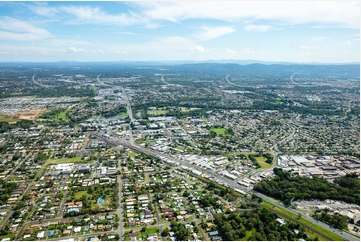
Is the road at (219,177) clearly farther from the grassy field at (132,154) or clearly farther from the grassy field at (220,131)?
the grassy field at (220,131)

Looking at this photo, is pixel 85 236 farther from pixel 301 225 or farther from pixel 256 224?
pixel 301 225

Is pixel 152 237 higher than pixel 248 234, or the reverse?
pixel 152 237

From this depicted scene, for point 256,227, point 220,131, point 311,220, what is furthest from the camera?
point 220,131

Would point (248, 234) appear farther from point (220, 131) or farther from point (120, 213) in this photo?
point (220, 131)

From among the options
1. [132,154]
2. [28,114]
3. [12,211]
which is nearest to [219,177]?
[132,154]

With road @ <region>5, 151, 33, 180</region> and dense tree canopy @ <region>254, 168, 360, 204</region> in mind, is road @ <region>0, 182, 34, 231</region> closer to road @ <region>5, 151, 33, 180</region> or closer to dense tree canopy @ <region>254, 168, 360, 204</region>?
road @ <region>5, 151, 33, 180</region>

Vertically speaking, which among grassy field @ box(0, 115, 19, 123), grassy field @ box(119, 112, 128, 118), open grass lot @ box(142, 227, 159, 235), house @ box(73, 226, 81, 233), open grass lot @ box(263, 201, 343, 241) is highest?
grassy field @ box(0, 115, 19, 123)

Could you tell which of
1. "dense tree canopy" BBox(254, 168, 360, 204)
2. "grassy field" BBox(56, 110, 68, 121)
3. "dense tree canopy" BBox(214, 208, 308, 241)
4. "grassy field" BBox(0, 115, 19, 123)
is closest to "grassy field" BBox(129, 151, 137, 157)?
"dense tree canopy" BBox(254, 168, 360, 204)

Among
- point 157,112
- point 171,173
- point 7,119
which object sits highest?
point 7,119
